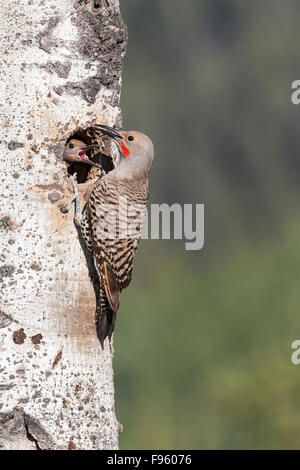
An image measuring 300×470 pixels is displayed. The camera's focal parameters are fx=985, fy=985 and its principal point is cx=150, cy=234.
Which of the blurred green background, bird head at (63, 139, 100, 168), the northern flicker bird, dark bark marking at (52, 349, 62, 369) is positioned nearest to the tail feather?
the northern flicker bird

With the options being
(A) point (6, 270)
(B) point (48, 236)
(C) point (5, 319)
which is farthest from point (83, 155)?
(C) point (5, 319)

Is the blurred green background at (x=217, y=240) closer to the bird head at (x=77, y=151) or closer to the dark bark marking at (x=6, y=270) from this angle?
the bird head at (x=77, y=151)

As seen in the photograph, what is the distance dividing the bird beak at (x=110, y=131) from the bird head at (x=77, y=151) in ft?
0.38

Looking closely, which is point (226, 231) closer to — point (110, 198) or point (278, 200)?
point (278, 200)

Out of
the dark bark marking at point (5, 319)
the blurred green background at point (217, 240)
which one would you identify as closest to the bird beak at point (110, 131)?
the dark bark marking at point (5, 319)

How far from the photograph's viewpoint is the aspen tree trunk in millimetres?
3846

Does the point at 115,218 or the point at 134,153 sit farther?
the point at 134,153

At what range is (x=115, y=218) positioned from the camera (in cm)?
429

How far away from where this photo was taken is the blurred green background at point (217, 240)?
21.1 ft

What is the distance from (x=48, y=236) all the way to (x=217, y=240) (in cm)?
575

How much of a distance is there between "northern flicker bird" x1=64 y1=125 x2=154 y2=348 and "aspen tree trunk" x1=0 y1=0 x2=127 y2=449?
0.06m

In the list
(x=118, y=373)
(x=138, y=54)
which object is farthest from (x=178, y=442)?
(x=138, y=54)

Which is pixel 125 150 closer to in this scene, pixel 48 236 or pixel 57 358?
pixel 48 236

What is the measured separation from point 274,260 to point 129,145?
3.37 meters
